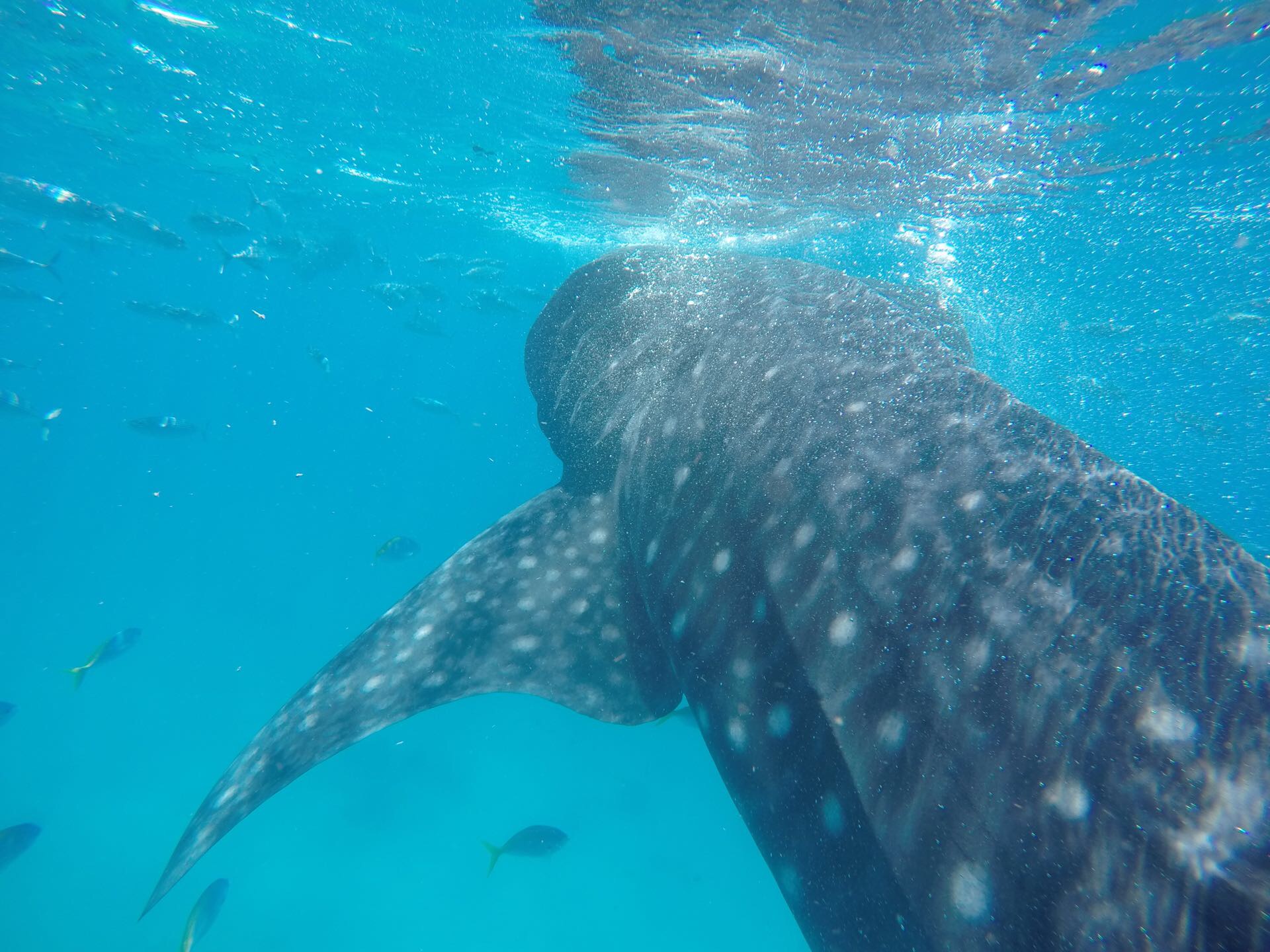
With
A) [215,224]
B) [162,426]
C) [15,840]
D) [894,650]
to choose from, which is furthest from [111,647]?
[894,650]

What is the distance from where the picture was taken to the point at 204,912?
27.7ft

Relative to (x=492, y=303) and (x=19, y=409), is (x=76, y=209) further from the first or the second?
(x=492, y=303)

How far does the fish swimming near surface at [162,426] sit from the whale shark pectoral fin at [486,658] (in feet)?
48.4

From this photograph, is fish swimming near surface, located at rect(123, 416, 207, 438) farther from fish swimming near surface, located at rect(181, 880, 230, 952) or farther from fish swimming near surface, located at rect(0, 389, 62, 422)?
fish swimming near surface, located at rect(181, 880, 230, 952)

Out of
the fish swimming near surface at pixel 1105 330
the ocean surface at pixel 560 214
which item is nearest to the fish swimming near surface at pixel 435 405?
the ocean surface at pixel 560 214

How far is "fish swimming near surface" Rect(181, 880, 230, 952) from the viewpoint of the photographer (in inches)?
305

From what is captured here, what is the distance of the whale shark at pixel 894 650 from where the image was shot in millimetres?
1476

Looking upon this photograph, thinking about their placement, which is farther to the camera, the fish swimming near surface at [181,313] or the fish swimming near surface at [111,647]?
the fish swimming near surface at [181,313]

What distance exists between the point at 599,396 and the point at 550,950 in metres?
15.4

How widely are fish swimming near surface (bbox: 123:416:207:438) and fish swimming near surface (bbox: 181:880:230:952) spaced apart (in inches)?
414

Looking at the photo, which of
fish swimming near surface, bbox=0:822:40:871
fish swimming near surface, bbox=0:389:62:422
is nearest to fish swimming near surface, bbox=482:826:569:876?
fish swimming near surface, bbox=0:822:40:871

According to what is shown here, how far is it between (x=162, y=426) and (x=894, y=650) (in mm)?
18010

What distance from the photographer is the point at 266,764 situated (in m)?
3.15

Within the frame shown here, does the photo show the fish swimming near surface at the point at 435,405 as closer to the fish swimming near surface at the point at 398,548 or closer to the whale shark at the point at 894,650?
the fish swimming near surface at the point at 398,548
